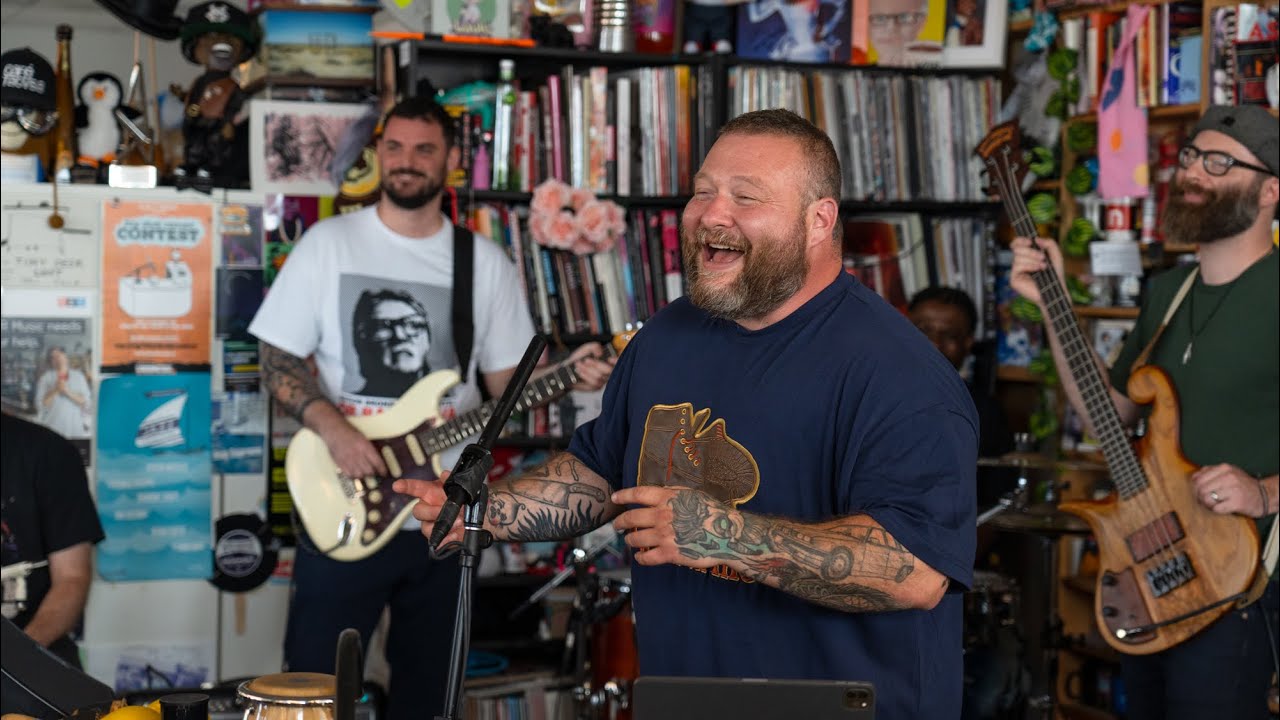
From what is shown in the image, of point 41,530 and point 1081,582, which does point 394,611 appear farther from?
point 1081,582

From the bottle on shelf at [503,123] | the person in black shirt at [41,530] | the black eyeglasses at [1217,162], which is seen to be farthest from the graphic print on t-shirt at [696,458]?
the bottle on shelf at [503,123]

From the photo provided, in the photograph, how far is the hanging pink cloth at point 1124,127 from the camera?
3.95 meters

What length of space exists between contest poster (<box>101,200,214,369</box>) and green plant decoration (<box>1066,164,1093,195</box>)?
2.44 m

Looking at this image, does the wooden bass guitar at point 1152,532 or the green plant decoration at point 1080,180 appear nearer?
the wooden bass guitar at point 1152,532

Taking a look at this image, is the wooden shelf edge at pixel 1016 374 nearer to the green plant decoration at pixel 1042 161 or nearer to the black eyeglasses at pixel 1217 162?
the green plant decoration at pixel 1042 161

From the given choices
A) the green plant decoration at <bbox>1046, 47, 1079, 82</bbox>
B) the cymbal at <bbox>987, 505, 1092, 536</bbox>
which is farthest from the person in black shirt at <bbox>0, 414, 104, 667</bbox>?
the green plant decoration at <bbox>1046, 47, 1079, 82</bbox>

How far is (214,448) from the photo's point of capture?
404 centimetres

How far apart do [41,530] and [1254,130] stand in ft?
8.95

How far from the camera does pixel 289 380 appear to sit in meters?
3.39

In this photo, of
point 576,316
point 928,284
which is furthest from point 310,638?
point 928,284

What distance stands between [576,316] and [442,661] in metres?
1.17

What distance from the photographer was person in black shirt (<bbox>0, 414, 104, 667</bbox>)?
3.15 meters

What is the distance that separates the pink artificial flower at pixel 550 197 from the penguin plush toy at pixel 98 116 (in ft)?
3.83

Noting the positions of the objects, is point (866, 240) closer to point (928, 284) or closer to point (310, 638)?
point (928, 284)
